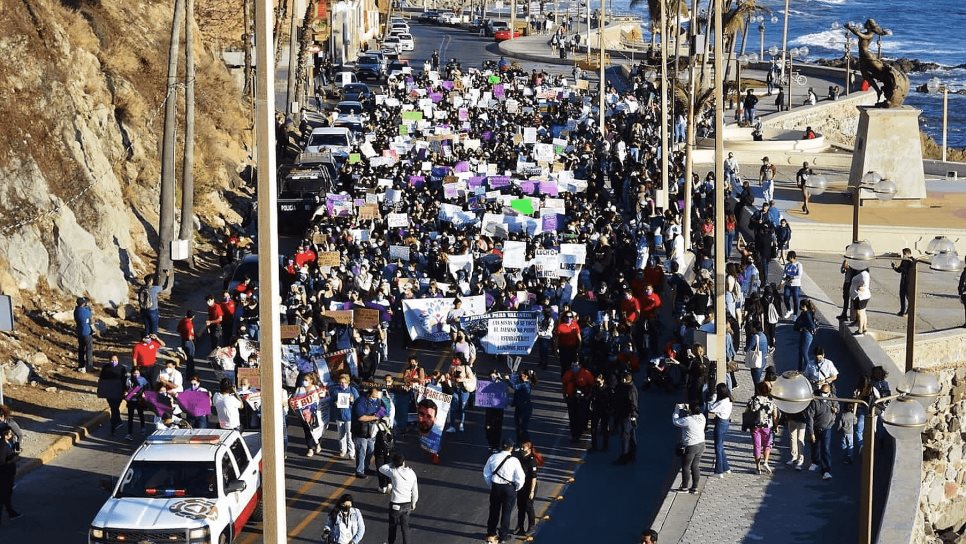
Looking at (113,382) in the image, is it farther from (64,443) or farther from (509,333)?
(509,333)

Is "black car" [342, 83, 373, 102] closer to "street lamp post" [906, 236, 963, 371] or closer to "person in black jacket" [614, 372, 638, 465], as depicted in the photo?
"person in black jacket" [614, 372, 638, 465]

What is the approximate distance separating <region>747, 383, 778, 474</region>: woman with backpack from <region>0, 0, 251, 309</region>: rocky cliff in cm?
1653

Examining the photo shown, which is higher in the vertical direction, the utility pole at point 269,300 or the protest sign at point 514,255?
the utility pole at point 269,300

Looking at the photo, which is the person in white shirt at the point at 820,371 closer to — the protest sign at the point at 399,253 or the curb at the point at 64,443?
the curb at the point at 64,443

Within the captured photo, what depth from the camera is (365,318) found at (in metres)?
26.9

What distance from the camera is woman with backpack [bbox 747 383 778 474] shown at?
20.5 meters

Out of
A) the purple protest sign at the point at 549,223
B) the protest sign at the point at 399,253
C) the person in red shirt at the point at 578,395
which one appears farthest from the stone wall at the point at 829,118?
the person in red shirt at the point at 578,395

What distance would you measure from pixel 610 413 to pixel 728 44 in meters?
61.6

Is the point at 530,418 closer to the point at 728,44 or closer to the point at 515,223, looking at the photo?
the point at 515,223

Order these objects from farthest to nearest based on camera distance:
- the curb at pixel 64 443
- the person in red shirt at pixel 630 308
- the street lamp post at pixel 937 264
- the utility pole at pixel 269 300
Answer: the person in red shirt at pixel 630 308 → the curb at pixel 64 443 → the street lamp post at pixel 937 264 → the utility pole at pixel 269 300

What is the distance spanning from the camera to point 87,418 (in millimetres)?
25172

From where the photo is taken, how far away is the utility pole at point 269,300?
13.1m

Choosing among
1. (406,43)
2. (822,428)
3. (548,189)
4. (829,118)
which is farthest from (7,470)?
(406,43)

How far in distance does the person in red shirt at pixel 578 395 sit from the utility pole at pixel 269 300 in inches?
401
